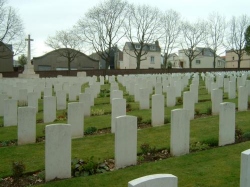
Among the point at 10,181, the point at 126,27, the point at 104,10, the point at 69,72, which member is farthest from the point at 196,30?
the point at 10,181

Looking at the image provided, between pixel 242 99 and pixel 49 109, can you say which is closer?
pixel 49 109

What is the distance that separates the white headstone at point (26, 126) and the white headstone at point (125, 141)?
8.09 feet

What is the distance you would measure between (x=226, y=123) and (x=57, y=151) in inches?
150

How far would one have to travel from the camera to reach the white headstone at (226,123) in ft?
21.4

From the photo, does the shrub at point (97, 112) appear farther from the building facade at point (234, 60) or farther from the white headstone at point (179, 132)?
the building facade at point (234, 60)

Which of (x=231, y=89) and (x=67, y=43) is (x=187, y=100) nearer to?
(x=231, y=89)

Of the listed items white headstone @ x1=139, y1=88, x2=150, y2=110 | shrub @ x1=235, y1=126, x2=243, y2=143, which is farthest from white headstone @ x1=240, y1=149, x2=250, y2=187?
white headstone @ x1=139, y1=88, x2=150, y2=110

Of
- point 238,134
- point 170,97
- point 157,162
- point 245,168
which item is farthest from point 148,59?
point 245,168

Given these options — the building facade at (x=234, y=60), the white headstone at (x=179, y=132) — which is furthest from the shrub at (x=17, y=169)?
the building facade at (x=234, y=60)

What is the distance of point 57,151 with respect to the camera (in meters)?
4.95

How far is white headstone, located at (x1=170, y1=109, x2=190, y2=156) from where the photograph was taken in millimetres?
6004

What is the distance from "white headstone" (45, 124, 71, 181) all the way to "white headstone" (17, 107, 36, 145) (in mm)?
2071

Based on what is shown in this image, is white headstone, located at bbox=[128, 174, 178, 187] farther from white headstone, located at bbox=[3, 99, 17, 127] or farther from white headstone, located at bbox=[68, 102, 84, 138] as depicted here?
white headstone, located at bbox=[3, 99, 17, 127]

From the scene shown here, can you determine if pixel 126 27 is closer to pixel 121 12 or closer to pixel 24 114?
pixel 121 12
